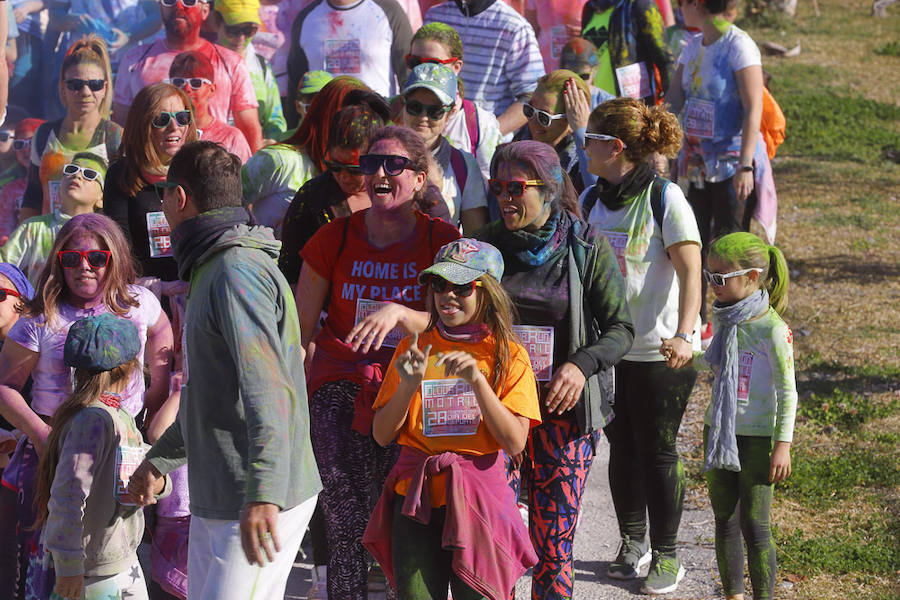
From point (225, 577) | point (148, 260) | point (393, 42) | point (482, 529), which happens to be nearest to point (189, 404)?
point (225, 577)

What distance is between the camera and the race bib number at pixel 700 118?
7.53 metres

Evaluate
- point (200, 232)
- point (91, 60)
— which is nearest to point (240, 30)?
point (91, 60)

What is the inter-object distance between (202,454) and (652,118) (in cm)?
249

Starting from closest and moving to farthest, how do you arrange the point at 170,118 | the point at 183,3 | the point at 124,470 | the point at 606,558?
the point at 124,470 → the point at 170,118 → the point at 606,558 → the point at 183,3

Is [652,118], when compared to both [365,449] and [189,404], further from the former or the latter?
[189,404]

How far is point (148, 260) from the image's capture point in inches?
211

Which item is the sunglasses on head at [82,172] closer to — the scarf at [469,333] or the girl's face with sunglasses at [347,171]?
the girl's face with sunglasses at [347,171]

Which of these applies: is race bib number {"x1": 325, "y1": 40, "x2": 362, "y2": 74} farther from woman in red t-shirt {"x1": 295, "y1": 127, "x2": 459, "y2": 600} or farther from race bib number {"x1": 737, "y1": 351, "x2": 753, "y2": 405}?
race bib number {"x1": 737, "y1": 351, "x2": 753, "y2": 405}

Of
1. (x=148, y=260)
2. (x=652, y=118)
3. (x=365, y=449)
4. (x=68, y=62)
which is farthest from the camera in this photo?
(x=68, y=62)

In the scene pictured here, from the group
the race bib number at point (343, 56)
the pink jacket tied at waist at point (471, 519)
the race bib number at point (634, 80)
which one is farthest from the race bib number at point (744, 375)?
the race bib number at point (343, 56)

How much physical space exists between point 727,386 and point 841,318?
5299 mm

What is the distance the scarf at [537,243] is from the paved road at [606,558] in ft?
5.89

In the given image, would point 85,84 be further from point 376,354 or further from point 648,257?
point 648,257

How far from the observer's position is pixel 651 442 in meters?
5.18
